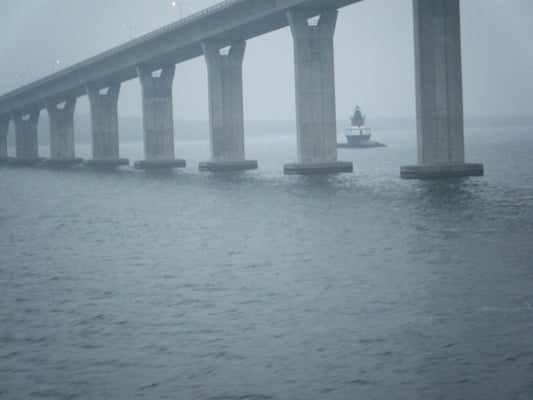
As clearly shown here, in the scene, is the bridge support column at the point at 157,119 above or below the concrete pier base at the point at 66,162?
above

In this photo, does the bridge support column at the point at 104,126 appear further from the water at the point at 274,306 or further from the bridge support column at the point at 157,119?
the water at the point at 274,306

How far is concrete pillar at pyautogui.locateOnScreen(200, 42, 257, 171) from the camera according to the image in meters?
80.4

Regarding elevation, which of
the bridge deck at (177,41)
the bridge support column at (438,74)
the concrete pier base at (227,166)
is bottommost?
the concrete pier base at (227,166)

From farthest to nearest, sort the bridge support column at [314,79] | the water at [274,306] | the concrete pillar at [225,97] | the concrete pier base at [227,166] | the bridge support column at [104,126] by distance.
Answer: the bridge support column at [104,126]
the concrete pier base at [227,166]
the concrete pillar at [225,97]
the bridge support column at [314,79]
the water at [274,306]

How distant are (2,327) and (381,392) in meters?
8.09

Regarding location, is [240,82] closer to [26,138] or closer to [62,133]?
[62,133]

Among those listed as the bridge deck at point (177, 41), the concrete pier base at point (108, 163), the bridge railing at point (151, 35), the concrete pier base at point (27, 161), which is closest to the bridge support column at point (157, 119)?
the bridge deck at point (177, 41)

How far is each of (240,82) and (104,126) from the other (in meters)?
35.3

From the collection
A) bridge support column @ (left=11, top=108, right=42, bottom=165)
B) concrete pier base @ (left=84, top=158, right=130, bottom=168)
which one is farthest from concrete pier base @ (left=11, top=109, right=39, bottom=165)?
concrete pier base @ (left=84, top=158, right=130, bottom=168)

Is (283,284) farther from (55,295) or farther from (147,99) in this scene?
(147,99)

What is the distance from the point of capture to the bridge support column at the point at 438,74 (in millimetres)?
54562

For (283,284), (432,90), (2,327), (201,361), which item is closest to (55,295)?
(2,327)

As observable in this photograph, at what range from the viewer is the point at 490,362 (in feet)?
43.0

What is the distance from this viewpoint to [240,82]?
82375mm
